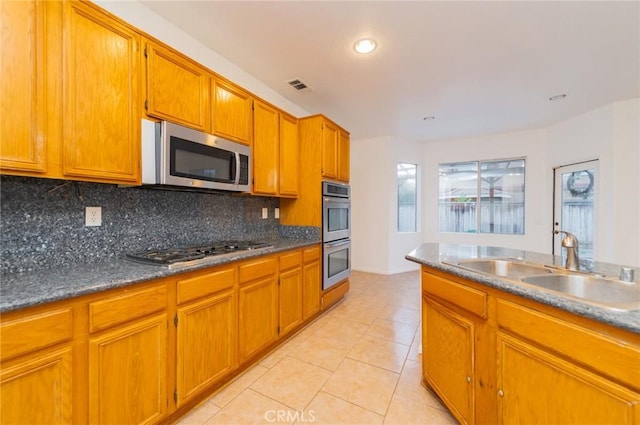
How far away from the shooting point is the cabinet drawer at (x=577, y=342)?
2.62ft

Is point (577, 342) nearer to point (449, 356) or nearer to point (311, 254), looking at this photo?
point (449, 356)

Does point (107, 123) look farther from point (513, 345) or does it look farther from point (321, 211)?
point (513, 345)

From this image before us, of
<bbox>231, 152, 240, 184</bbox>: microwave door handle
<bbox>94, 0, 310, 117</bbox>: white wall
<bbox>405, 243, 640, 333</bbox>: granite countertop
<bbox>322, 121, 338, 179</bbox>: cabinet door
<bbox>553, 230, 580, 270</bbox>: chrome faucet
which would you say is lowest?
<bbox>405, 243, 640, 333</bbox>: granite countertop

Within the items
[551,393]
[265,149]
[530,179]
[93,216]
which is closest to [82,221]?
[93,216]

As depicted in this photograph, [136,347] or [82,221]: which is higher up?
[82,221]

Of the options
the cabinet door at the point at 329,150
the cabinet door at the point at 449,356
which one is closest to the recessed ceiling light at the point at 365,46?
the cabinet door at the point at 329,150

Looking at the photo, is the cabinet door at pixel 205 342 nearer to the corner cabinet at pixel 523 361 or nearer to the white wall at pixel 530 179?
the corner cabinet at pixel 523 361

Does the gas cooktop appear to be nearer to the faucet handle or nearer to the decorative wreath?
the faucet handle

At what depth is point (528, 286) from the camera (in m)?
1.11

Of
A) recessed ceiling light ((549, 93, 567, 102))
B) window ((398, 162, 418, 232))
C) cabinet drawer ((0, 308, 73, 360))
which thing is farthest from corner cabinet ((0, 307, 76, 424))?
window ((398, 162, 418, 232))

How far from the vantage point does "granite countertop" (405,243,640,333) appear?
0.82m

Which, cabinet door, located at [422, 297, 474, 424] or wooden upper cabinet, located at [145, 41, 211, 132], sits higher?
wooden upper cabinet, located at [145, 41, 211, 132]

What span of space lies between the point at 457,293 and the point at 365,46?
6.77ft

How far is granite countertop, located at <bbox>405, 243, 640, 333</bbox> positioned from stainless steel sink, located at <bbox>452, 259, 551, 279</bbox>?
0.07 metres
